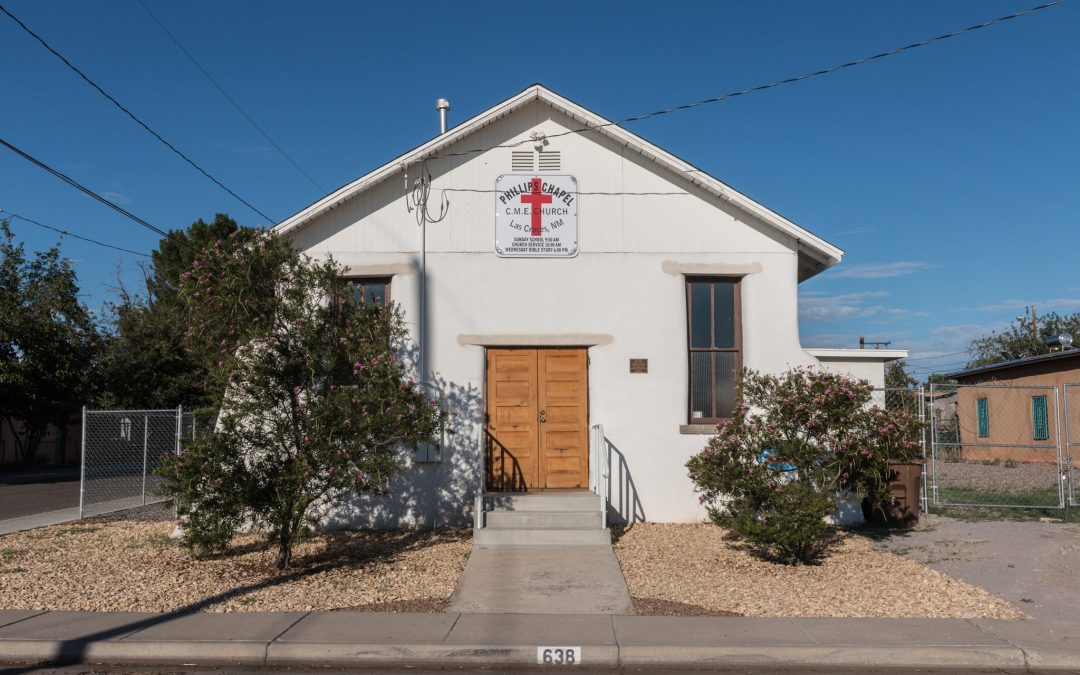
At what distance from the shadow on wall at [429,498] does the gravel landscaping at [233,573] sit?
246mm

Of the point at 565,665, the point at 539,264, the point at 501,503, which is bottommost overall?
the point at 565,665

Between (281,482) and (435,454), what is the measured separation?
317 centimetres

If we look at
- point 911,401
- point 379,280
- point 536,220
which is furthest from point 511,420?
point 911,401

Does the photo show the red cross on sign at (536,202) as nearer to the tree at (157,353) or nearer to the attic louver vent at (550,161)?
the attic louver vent at (550,161)

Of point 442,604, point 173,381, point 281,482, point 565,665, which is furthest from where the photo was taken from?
point 173,381

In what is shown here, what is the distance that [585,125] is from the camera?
41.8 feet

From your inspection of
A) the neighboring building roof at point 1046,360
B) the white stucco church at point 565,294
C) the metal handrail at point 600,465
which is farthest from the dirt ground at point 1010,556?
the neighboring building roof at point 1046,360

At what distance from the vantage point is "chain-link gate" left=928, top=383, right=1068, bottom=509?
687 inches

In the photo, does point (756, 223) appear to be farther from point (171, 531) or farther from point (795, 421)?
point (171, 531)

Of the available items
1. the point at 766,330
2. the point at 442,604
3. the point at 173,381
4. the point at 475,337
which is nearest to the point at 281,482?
the point at 442,604

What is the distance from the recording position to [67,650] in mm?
6766

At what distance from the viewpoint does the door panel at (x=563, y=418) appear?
12.3m

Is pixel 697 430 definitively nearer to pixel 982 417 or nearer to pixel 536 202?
pixel 536 202

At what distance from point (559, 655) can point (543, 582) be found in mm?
2227
